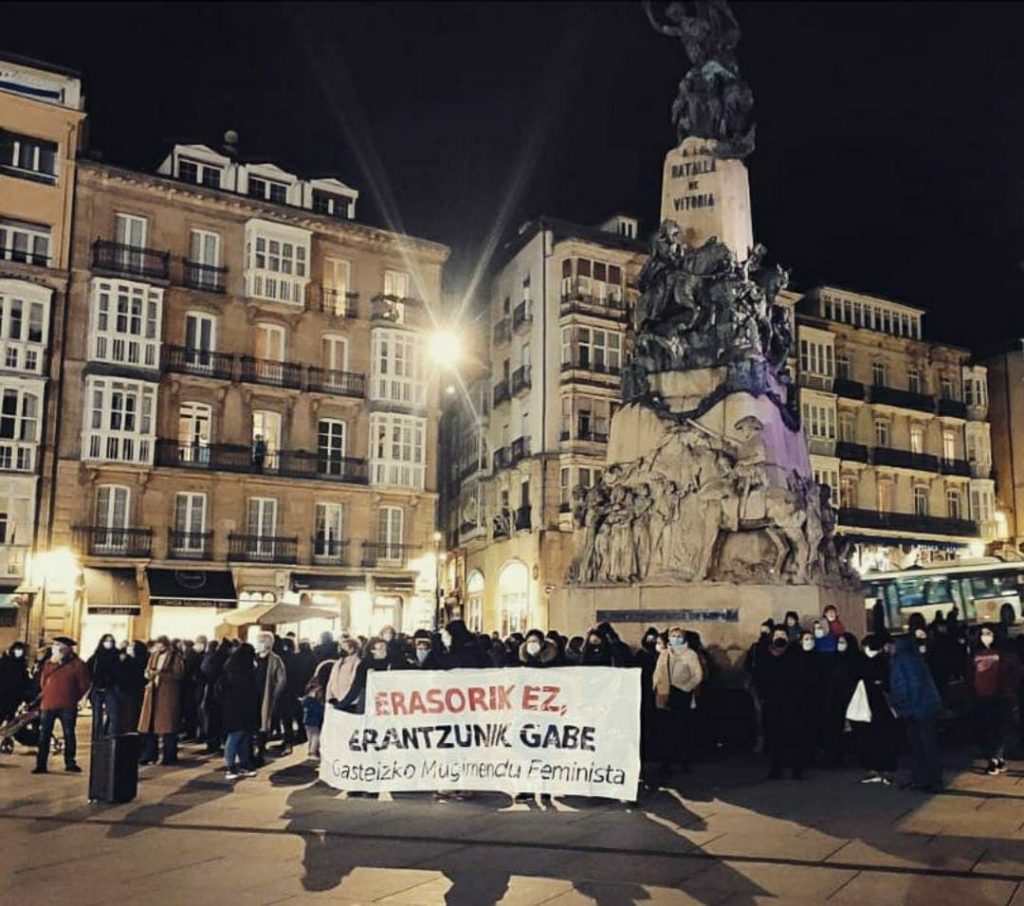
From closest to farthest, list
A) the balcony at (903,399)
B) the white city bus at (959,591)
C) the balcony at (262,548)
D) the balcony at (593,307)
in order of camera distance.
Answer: the white city bus at (959,591)
the balcony at (262,548)
the balcony at (593,307)
the balcony at (903,399)

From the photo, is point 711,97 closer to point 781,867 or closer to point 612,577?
point 612,577

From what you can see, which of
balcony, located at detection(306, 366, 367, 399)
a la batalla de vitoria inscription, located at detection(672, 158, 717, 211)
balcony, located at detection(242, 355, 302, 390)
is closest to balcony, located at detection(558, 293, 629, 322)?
balcony, located at detection(306, 366, 367, 399)

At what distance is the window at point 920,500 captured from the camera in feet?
184

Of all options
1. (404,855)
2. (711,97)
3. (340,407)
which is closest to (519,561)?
(340,407)

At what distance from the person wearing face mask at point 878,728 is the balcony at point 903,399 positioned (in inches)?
1772

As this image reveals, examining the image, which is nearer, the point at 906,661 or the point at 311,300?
the point at 906,661

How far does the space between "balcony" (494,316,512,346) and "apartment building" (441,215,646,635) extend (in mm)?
47

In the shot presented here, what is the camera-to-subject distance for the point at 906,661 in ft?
39.0

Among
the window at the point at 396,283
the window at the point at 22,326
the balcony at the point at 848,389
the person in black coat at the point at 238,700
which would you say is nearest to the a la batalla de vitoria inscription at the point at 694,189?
the person in black coat at the point at 238,700

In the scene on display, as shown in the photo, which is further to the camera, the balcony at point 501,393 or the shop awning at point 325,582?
the balcony at point 501,393

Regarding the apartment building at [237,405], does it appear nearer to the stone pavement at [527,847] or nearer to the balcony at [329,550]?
the balcony at [329,550]

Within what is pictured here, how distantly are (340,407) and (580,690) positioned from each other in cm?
3335

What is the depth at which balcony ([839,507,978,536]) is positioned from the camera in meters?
52.6

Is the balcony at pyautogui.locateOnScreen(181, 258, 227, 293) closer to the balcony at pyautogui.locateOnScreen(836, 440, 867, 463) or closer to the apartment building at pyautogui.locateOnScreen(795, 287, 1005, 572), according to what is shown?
the apartment building at pyautogui.locateOnScreen(795, 287, 1005, 572)
